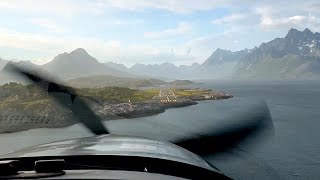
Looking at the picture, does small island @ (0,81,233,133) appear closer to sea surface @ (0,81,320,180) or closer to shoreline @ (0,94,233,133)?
shoreline @ (0,94,233,133)

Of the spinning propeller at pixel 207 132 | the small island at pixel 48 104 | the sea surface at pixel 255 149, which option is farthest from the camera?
the small island at pixel 48 104

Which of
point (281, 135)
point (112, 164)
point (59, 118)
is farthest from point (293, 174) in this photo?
point (112, 164)

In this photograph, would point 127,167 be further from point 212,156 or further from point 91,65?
point 91,65

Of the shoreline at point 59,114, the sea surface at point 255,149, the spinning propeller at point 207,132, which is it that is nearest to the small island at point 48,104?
the shoreline at point 59,114

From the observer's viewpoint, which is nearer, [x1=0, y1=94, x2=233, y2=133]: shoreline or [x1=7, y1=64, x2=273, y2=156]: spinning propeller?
[x1=7, y1=64, x2=273, y2=156]: spinning propeller

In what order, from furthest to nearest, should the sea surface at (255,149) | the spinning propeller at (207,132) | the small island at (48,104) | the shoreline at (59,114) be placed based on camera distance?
the small island at (48,104), the sea surface at (255,149), the shoreline at (59,114), the spinning propeller at (207,132)

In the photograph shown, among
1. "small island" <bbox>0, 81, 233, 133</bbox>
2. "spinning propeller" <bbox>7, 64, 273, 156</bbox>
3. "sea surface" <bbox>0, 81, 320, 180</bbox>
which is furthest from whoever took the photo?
"small island" <bbox>0, 81, 233, 133</bbox>

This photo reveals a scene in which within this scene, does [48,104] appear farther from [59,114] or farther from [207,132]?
[207,132]

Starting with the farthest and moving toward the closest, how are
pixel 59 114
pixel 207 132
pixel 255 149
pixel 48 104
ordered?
1. pixel 59 114
2. pixel 48 104
3. pixel 255 149
4. pixel 207 132

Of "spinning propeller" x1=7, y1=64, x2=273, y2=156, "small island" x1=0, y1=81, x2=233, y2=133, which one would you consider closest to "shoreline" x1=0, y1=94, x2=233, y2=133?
"small island" x1=0, y1=81, x2=233, y2=133

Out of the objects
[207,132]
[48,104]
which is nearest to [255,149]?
[48,104]

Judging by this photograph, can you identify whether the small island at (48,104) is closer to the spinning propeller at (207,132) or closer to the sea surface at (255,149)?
the sea surface at (255,149)
